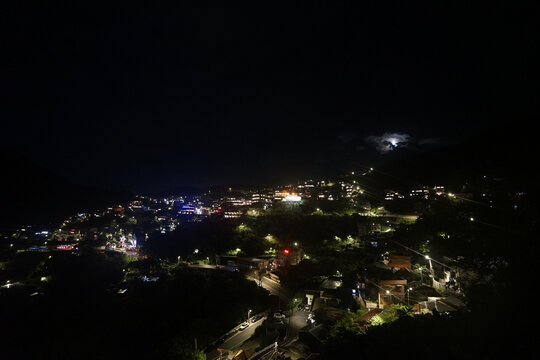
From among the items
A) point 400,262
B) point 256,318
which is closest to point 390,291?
point 400,262

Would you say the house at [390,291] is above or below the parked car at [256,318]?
above

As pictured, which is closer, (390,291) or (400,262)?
(390,291)

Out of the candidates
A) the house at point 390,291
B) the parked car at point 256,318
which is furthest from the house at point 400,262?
the parked car at point 256,318

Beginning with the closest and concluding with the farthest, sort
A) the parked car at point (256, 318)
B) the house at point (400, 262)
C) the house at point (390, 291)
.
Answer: the house at point (390, 291) < the house at point (400, 262) < the parked car at point (256, 318)

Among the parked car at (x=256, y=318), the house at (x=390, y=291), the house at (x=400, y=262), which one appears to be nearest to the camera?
the house at (x=390, y=291)

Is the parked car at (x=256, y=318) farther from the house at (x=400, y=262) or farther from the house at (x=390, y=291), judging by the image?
the house at (x=400, y=262)

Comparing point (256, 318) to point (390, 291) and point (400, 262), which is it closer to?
point (390, 291)

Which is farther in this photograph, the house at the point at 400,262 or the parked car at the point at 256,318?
the parked car at the point at 256,318

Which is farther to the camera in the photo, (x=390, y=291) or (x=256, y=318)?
(x=256, y=318)

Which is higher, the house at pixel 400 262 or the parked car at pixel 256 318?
the house at pixel 400 262

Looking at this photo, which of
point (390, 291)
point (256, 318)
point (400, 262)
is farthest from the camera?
point (256, 318)

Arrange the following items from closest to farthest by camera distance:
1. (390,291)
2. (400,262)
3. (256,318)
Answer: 1. (390,291)
2. (400,262)
3. (256,318)

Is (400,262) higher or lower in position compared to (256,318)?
higher
